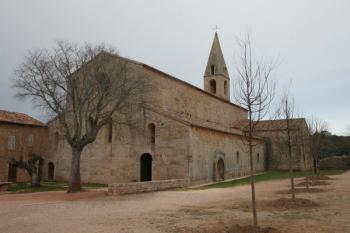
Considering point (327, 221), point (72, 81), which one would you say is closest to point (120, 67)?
point (72, 81)

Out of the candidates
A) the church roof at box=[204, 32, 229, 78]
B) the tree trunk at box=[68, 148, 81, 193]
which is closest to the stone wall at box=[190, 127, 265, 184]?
the tree trunk at box=[68, 148, 81, 193]

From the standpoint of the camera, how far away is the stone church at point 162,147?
80.7 ft

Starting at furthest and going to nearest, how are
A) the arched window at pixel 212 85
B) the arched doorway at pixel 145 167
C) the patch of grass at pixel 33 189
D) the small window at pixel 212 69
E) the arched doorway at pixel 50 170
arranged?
the arched window at pixel 212 85 → the small window at pixel 212 69 → the arched doorway at pixel 50 170 → the arched doorway at pixel 145 167 → the patch of grass at pixel 33 189

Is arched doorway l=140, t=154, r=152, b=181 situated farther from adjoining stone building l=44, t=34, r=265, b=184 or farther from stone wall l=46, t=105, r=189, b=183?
stone wall l=46, t=105, r=189, b=183

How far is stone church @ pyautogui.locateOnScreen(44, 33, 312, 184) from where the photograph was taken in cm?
2461

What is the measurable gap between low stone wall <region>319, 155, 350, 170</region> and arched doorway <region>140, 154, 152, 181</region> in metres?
25.1

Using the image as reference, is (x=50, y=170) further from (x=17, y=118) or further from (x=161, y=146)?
(x=161, y=146)

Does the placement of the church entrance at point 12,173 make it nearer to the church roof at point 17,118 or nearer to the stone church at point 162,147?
the stone church at point 162,147

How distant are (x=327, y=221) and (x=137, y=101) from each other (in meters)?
19.0

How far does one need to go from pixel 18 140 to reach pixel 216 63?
27087 millimetres

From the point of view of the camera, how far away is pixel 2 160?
29.4 meters

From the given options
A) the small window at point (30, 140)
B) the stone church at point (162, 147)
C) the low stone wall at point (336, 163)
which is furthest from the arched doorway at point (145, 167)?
the low stone wall at point (336, 163)

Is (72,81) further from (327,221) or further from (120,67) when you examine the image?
(327,221)

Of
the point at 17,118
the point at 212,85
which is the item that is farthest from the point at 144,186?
the point at 212,85
